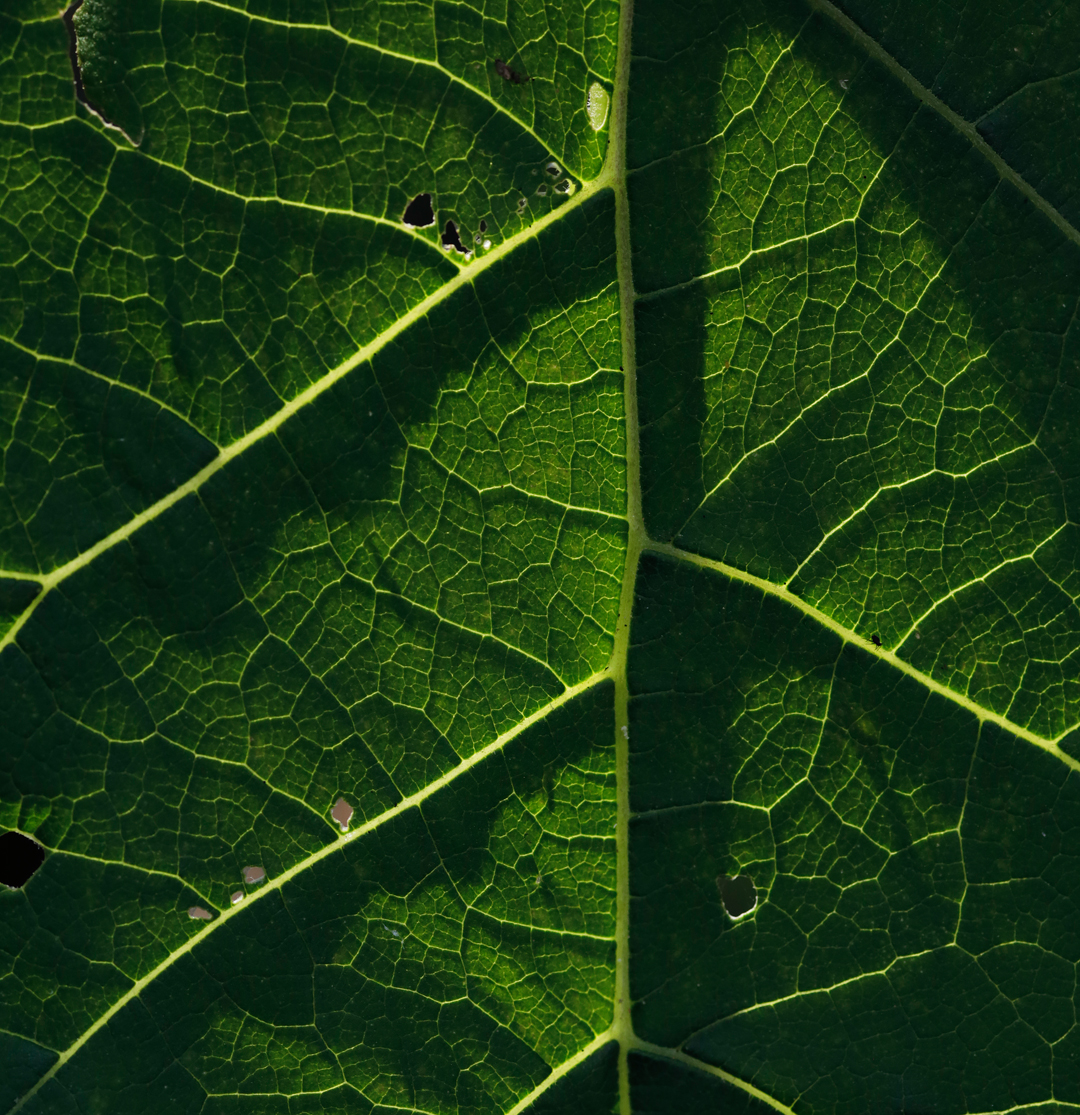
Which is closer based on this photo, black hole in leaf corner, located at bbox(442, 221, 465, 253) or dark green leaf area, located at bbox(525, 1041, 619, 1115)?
black hole in leaf corner, located at bbox(442, 221, 465, 253)

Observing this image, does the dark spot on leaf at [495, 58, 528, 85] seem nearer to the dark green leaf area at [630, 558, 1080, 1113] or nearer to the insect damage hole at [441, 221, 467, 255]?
the insect damage hole at [441, 221, 467, 255]

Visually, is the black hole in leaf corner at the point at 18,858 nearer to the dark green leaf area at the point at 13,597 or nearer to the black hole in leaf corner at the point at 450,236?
the dark green leaf area at the point at 13,597

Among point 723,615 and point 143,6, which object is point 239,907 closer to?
point 723,615

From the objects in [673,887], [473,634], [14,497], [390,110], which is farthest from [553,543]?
[14,497]

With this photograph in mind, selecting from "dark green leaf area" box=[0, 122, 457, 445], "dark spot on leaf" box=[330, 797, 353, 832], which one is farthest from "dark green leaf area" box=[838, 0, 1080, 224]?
"dark spot on leaf" box=[330, 797, 353, 832]

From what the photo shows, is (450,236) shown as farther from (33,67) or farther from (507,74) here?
(33,67)

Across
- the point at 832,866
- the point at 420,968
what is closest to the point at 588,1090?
the point at 420,968

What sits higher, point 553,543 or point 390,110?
point 390,110
